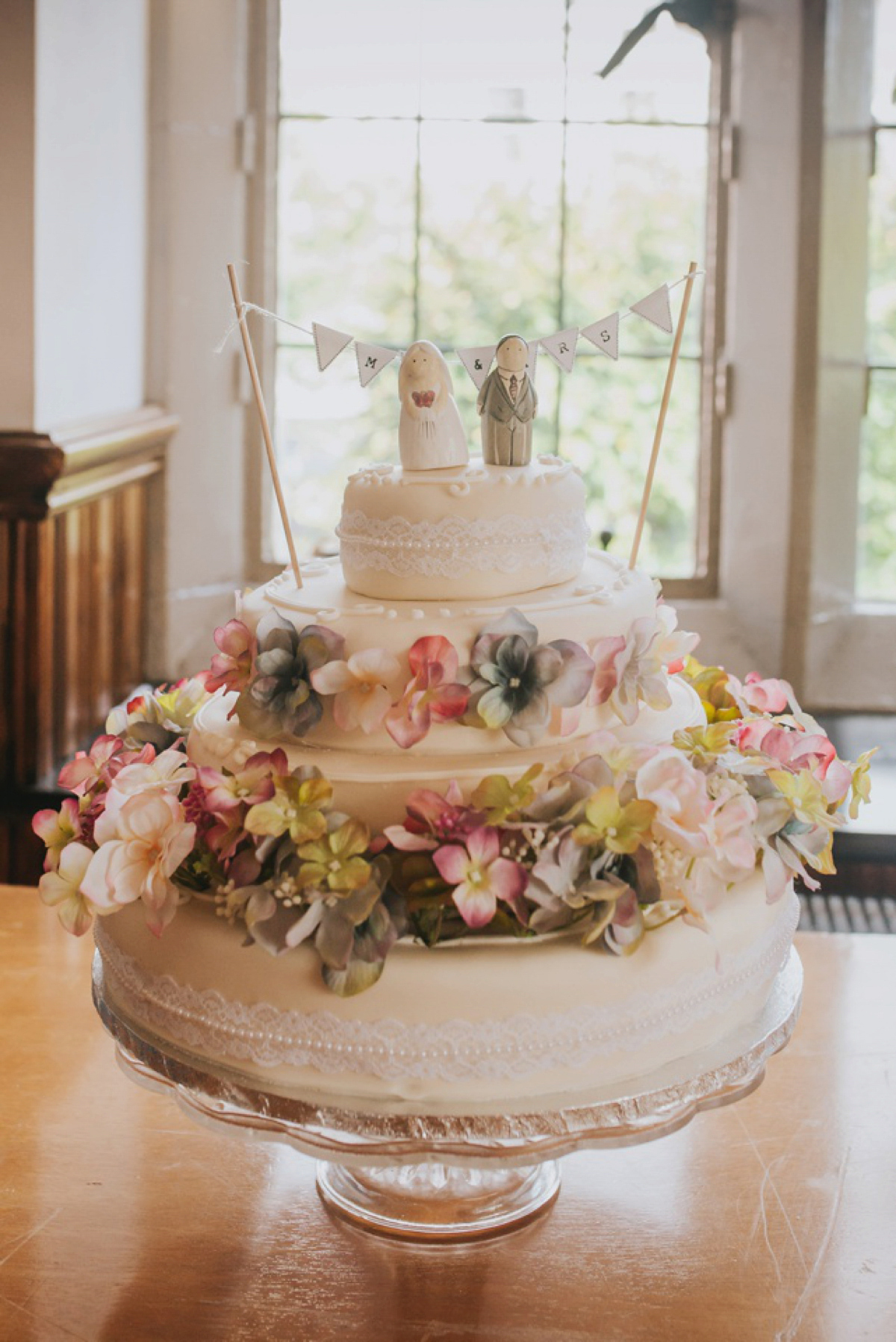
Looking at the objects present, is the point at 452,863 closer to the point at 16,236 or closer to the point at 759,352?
the point at 16,236

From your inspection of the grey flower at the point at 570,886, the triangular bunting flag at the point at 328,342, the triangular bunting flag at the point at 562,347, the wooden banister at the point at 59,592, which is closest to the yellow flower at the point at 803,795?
the grey flower at the point at 570,886

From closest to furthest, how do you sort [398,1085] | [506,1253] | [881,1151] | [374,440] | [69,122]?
[398,1085] → [506,1253] → [881,1151] → [69,122] → [374,440]

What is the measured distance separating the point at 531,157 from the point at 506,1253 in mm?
2283

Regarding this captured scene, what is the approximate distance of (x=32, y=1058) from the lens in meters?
1.56

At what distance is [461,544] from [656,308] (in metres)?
0.29

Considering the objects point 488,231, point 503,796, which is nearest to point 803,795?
point 503,796

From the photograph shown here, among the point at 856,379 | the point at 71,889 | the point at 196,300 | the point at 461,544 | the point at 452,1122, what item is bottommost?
the point at 452,1122

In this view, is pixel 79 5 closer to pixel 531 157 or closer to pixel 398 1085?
pixel 531 157

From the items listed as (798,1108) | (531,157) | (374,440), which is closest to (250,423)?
(374,440)

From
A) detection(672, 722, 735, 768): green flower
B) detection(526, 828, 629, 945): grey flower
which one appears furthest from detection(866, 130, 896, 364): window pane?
→ detection(526, 828, 629, 945): grey flower

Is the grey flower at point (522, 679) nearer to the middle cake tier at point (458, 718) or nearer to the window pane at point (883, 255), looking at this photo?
the middle cake tier at point (458, 718)

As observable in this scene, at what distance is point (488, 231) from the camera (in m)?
3.00

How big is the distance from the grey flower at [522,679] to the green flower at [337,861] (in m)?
0.14

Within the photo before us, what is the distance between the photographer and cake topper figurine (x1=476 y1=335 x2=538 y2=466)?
52.7 inches
